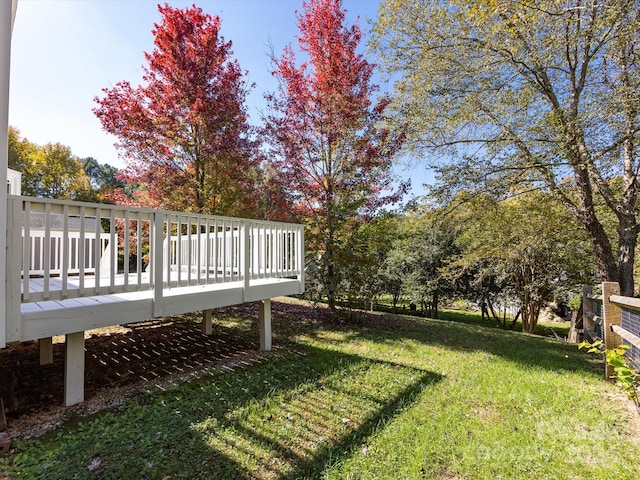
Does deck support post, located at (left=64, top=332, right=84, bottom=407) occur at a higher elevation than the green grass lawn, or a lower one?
higher

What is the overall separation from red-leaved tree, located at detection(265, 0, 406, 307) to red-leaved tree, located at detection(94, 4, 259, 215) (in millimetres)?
1000

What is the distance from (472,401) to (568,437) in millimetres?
816

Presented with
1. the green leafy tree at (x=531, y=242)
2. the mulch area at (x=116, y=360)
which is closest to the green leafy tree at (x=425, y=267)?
the green leafy tree at (x=531, y=242)

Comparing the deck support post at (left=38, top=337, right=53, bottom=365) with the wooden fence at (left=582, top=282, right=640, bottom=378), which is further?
the deck support post at (left=38, top=337, right=53, bottom=365)

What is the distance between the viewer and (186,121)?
6383 millimetres

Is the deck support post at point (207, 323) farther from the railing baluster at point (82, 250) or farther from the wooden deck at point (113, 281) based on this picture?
the railing baluster at point (82, 250)

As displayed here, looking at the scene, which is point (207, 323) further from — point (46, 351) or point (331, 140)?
point (331, 140)

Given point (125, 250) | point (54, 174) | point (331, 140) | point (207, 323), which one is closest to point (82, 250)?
point (125, 250)

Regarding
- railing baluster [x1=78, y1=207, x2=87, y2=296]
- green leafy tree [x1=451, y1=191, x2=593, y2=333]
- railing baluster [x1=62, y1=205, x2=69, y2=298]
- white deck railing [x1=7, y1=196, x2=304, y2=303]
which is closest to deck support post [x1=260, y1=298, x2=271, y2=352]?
white deck railing [x1=7, y1=196, x2=304, y2=303]

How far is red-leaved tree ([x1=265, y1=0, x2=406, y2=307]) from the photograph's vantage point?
21.1 ft

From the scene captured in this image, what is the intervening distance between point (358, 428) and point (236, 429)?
1.05m

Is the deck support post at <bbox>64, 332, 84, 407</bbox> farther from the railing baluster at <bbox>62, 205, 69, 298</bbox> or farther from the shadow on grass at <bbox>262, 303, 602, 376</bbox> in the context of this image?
the shadow on grass at <bbox>262, 303, 602, 376</bbox>

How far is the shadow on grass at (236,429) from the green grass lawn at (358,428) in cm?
1

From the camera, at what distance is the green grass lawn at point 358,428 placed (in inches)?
83.7
